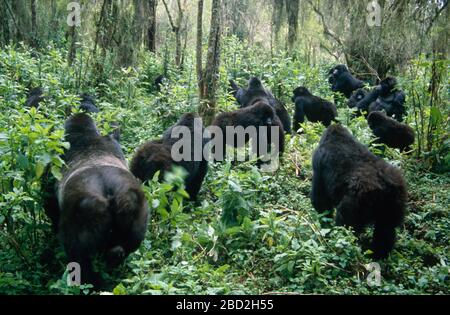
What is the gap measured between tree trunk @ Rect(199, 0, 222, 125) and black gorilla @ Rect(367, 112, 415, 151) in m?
2.79

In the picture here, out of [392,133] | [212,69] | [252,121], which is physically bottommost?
[392,133]

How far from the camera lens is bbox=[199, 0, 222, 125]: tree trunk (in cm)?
874

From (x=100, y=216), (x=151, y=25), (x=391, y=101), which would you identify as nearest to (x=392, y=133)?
(x=391, y=101)

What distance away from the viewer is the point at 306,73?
13.2m

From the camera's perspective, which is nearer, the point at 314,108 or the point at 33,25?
the point at 314,108

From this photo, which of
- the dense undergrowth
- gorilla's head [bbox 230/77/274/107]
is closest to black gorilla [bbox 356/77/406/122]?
gorilla's head [bbox 230/77/274/107]

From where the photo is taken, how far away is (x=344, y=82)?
13070 millimetres

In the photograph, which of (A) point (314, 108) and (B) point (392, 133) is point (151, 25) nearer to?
(A) point (314, 108)

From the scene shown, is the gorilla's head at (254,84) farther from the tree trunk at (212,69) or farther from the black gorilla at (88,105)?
the black gorilla at (88,105)

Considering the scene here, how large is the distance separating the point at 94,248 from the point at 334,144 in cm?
305

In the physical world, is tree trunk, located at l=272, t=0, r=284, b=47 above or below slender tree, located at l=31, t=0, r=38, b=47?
above

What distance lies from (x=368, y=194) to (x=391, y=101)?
5745mm

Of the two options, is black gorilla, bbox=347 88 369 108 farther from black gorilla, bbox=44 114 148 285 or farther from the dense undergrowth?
black gorilla, bbox=44 114 148 285

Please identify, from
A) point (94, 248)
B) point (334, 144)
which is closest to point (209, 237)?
point (94, 248)
